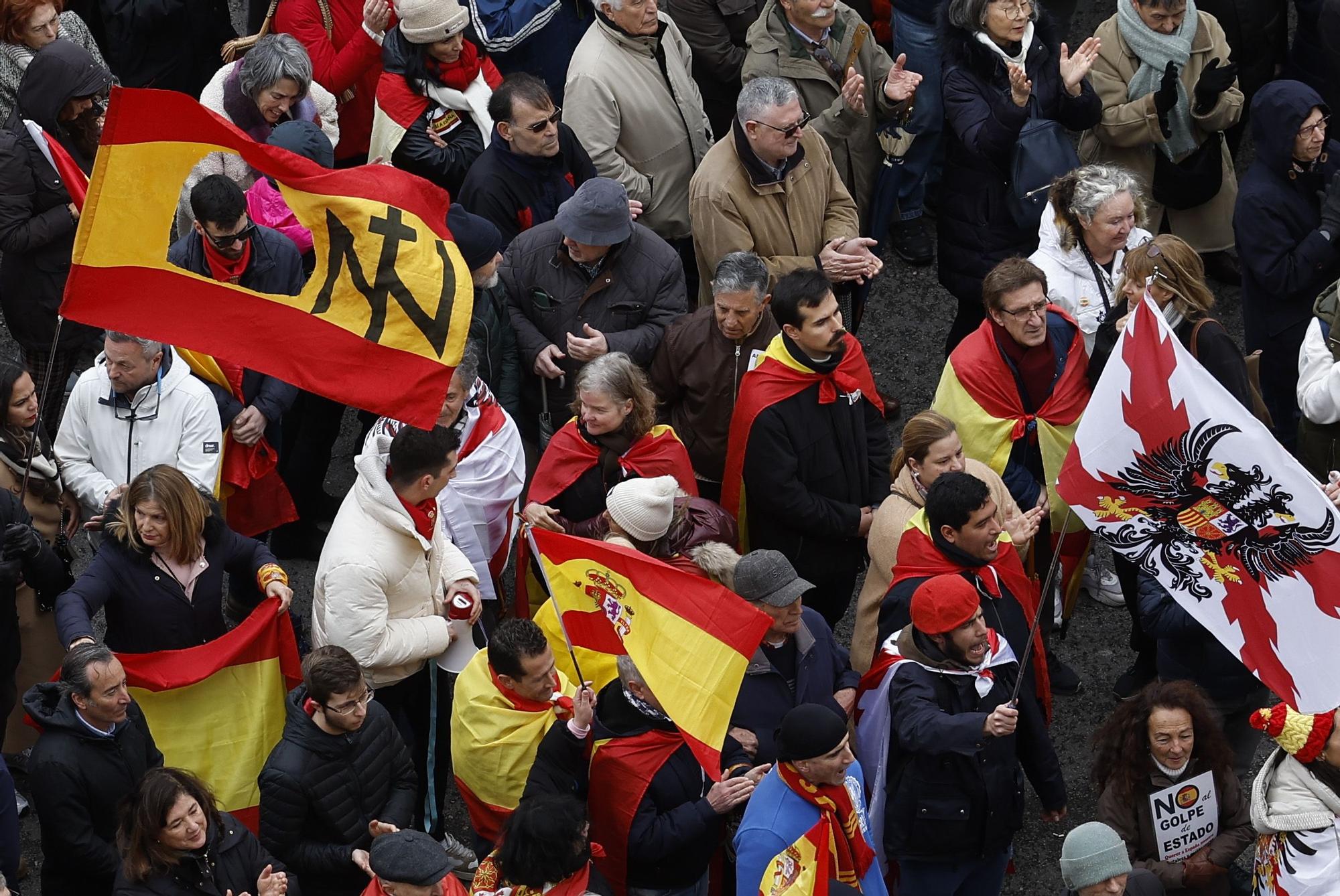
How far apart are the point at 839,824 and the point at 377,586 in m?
2.02

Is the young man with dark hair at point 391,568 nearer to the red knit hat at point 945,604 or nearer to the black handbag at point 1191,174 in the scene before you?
the red knit hat at point 945,604

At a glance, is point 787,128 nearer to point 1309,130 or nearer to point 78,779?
point 1309,130

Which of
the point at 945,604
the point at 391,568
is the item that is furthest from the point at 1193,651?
the point at 391,568

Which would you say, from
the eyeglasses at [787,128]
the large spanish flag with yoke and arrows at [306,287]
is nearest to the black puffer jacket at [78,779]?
the large spanish flag with yoke and arrows at [306,287]

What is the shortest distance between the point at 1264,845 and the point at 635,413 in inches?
117

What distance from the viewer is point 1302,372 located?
29.6ft

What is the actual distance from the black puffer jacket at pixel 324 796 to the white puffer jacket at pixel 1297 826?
3099 mm

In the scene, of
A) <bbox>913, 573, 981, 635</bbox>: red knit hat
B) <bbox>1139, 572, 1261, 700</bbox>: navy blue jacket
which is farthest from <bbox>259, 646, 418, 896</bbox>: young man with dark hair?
<bbox>1139, 572, 1261, 700</bbox>: navy blue jacket

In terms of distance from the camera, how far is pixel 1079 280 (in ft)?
30.4

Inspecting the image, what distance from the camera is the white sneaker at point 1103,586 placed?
32.7 feet

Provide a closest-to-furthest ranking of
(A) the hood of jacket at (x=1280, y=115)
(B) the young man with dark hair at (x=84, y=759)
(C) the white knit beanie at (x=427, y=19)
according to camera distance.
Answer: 1. (B) the young man with dark hair at (x=84, y=759)
2. (A) the hood of jacket at (x=1280, y=115)
3. (C) the white knit beanie at (x=427, y=19)

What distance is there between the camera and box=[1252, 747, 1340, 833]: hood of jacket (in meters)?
7.00

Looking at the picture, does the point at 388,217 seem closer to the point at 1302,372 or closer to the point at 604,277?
the point at 604,277

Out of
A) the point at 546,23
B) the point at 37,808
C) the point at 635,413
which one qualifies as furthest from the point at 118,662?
the point at 546,23
